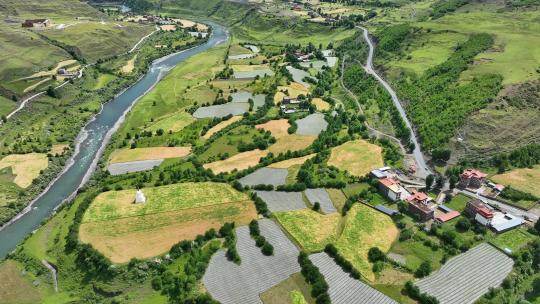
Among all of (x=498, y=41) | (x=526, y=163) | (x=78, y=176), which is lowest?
(x=78, y=176)

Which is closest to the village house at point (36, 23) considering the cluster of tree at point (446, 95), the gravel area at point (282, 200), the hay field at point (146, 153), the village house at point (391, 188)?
the hay field at point (146, 153)

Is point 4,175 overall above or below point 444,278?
below

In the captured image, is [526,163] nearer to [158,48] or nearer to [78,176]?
[78,176]

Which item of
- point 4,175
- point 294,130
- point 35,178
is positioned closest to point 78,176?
point 35,178

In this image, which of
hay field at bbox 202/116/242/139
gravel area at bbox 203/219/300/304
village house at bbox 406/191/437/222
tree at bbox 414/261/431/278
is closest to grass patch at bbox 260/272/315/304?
gravel area at bbox 203/219/300/304

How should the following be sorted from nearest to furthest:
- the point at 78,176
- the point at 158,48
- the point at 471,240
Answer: the point at 471,240 → the point at 78,176 → the point at 158,48

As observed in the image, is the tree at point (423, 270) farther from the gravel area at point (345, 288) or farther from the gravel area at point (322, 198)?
the gravel area at point (322, 198)
